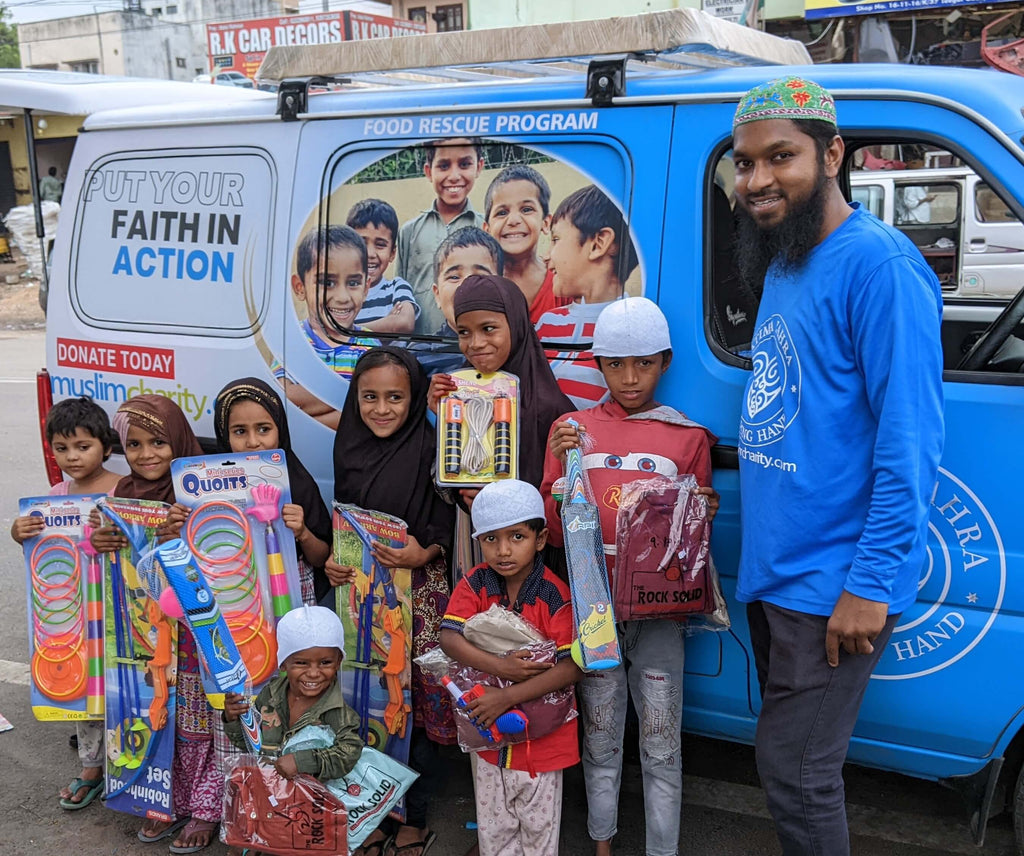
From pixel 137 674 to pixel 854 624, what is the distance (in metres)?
2.30

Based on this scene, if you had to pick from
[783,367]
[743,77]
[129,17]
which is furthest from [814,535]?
[129,17]

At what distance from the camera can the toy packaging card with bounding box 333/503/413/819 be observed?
315cm

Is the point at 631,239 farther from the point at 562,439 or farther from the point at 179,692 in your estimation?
the point at 179,692

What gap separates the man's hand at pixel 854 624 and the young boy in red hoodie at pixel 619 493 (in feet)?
1.82

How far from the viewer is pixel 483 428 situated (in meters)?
2.96

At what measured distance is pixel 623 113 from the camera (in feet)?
9.59

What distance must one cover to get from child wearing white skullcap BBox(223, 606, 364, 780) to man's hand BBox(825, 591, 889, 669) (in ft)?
4.76

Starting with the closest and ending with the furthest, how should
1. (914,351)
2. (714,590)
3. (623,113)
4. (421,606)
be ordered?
1. (914,351)
2. (714,590)
3. (623,113)
4. (421,606)

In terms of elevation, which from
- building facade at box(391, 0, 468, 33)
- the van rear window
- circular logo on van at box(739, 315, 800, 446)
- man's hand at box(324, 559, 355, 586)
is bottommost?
man's hand at box(324, 559, 355, 586)

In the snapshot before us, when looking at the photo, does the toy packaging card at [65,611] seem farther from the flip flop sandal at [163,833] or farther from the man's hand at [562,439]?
the man's hand at [562,439]

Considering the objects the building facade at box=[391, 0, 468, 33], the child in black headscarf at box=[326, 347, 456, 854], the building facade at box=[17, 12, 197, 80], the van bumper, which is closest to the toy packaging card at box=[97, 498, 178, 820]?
the child in black headscarf at box=[326, 347, 456, 854]

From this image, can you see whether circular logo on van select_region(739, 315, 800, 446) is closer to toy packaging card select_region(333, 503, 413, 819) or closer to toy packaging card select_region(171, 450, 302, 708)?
toy packaging card select_region(333, 503, 413, 819)

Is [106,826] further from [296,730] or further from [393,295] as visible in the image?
[393,295]

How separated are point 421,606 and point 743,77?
1.85 metres
